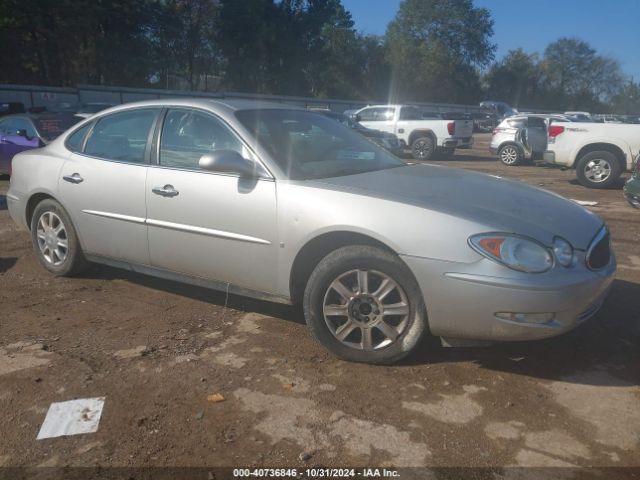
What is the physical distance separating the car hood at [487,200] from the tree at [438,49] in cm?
5887

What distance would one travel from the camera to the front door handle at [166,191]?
398 centimetres

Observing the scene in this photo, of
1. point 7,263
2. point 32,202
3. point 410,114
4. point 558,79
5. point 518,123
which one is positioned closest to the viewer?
point 32,202

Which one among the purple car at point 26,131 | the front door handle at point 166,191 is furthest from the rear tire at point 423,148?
the front door handle at point 166,191

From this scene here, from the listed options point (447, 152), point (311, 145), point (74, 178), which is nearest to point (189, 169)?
point (311, 145)

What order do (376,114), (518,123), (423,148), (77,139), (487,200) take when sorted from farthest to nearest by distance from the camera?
(376,114) → (423,148) → (518,123) → (77,139) → (487,200)

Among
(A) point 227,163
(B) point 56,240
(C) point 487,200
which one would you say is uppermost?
(A) point 227,163

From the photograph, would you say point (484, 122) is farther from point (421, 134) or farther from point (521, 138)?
point (521, 138)

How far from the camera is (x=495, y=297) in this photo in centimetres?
299

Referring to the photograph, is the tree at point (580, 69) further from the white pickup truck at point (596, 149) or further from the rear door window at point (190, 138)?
the rear door window at point (190, 138)

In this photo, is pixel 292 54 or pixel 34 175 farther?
pixel 292 54

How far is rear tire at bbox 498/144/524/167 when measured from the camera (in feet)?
52.0

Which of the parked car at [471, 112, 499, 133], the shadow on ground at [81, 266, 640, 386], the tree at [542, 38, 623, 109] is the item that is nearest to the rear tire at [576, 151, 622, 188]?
the shadow on ground at [81, 266, 640, 386]

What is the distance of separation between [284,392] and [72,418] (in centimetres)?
109

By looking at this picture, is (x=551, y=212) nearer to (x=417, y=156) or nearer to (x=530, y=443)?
(x=530, y=443)
